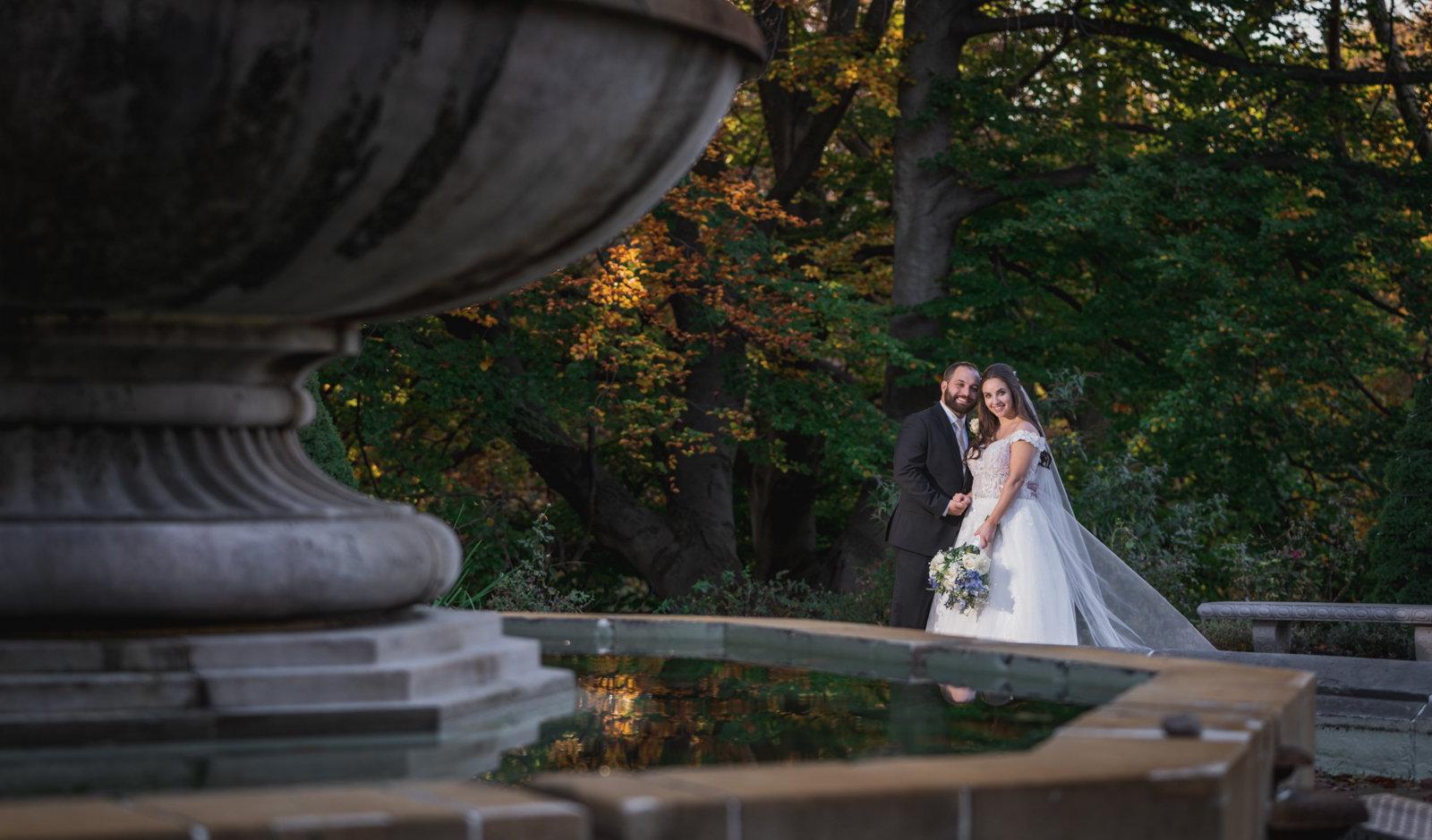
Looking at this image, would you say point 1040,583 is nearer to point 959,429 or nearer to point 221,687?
point 959,429

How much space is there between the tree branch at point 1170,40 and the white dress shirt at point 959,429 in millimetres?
7334

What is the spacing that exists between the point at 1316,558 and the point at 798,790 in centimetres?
1100

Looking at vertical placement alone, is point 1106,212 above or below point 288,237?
above

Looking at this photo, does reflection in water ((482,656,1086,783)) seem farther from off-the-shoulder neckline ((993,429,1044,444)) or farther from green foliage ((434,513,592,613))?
green foliage ((434,513,592,613))

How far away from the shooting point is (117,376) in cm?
322

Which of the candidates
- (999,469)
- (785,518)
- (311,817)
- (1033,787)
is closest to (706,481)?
(785,518)

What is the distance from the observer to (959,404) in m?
8.17

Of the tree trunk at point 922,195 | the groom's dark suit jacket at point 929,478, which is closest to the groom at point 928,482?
the groom's dark suit jacket at point 929,478

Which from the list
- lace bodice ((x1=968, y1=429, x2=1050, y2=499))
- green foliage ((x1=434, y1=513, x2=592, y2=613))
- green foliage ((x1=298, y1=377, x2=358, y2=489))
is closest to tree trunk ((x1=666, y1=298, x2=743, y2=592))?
green foliage ((x1=434, y1=513, x2=592, y2=613))

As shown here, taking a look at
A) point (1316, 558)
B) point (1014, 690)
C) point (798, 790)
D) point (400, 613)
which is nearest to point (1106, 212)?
point (1316, 558)

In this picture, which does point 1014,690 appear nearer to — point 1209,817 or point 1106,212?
point 1209,817

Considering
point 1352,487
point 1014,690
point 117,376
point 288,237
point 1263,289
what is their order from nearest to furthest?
point 288,237, point 117,376, point 1014,690, point 1263,289, point 1352,487

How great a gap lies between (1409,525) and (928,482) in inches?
167

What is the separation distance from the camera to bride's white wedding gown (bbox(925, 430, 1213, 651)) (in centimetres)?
775
